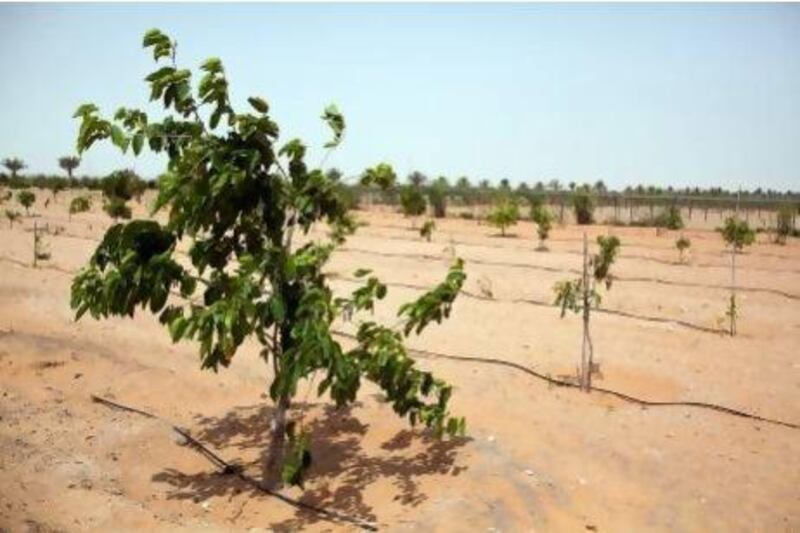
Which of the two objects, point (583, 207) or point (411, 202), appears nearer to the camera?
point (411, 202)

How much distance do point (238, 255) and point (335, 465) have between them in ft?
6.85

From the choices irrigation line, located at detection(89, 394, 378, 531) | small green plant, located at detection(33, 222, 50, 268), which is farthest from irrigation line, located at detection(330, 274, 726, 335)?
small green plant, located at detection(33, 222, 50, 268)

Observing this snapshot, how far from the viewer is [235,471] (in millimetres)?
5879

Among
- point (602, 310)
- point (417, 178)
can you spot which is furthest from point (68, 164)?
point (602, 310)

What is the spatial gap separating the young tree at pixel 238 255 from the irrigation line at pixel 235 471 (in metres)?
0.51

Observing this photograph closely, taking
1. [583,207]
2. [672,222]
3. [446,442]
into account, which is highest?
[583,207]

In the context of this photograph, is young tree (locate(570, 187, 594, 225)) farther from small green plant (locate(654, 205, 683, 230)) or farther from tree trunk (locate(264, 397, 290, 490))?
tree trunk (locate(264, 397, 290, 490))

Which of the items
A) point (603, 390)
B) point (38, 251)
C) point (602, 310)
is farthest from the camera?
point (38, 251)

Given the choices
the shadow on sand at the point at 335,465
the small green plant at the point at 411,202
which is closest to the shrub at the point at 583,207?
the small green plant at the point at 411,202

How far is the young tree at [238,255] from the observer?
4461 mm

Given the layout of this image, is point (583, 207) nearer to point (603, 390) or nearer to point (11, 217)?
point (11, 217)

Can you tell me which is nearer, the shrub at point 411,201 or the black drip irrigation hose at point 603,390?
the black drip irrigation hose at point 603,390

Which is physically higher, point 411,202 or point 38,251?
point 411,202

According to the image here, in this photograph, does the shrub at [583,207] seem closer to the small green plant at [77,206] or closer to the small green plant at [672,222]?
the small green plant at [672,222]
